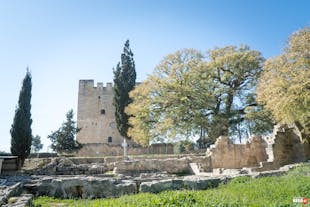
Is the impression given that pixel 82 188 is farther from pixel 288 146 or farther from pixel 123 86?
pixel 123 86

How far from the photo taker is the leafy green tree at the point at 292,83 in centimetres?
1313

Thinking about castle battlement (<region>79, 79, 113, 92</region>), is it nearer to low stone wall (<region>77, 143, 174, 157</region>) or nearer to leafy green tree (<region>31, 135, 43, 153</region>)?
low stone wall (<region>77, 143, 174, 157</region>)

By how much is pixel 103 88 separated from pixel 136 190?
116 ft

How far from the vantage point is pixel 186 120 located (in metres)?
21.5

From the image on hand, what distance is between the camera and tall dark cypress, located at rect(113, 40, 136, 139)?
32.3m

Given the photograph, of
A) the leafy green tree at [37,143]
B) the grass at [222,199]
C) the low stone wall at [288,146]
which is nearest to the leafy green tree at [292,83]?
the low stone wall at [288,146]

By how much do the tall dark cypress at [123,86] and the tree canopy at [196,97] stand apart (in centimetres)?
912

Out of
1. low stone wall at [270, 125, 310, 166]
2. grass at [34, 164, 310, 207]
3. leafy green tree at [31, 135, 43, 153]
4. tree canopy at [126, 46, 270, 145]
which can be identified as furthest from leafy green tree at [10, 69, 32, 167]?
leafy green tree at [31, 135, 43, 153]

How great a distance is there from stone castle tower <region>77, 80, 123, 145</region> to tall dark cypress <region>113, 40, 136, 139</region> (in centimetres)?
716

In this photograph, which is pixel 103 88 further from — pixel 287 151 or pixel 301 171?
pixel 301 171

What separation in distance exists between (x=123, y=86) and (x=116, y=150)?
763 centimetres

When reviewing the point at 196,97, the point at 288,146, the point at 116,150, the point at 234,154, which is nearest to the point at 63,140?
the point at 116,150

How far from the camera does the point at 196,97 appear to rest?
2145cm

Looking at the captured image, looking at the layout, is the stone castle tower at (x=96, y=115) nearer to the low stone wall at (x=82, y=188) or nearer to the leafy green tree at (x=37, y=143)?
the leafy green tree at (x=37, y=143)
